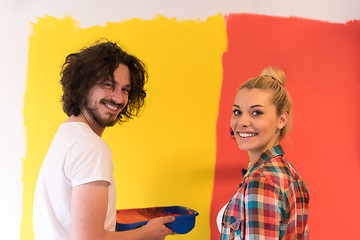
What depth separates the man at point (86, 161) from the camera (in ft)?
2.91

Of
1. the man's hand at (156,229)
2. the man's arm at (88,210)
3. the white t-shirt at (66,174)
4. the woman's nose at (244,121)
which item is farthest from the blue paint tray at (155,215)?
the woman's nose at (244,121)

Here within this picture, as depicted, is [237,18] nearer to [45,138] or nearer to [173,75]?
[173,75]

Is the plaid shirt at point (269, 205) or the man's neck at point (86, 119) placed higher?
the man's neck at point (86, 119)

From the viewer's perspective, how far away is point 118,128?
1.55 m

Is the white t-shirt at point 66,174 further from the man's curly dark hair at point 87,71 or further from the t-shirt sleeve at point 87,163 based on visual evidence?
the man's curly dark hair at point 87,71

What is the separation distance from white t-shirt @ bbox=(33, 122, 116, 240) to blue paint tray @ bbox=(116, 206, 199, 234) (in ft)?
0.74

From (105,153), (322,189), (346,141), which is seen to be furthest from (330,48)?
(105,153)

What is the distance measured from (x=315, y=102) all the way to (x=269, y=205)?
964 millimetres

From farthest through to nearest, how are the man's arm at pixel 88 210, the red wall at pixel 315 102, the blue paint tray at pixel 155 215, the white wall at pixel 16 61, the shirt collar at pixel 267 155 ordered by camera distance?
the red wall at pixel 315 102
the white wall at pixel 16 61
the blue paint tray at pixel 155 215
the shirt collar at pixel 267 155
the man's arm at pixel 88 210

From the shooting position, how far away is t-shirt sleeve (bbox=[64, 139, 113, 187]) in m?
0.89

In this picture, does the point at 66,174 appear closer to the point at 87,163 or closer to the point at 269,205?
the point at 87,163

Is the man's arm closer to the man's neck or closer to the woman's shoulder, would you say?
the man's neck

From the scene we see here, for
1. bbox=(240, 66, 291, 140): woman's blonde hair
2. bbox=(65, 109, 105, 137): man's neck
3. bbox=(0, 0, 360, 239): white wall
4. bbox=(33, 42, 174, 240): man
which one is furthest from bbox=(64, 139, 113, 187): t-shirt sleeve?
bbox=(0, 0, 360, 239): white wall

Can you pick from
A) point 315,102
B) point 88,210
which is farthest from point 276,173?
point 315,102
